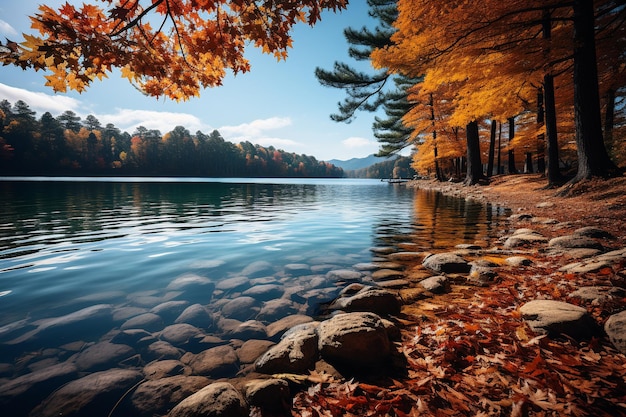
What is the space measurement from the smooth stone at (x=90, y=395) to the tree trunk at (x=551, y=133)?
50.5 ft

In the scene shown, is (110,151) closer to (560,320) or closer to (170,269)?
(170,269)

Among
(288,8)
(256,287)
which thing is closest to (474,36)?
(288,8)

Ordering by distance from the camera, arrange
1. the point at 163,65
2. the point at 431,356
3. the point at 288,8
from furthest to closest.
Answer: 1. the point at 163,65
2. the point at 288,8
3. the point at 431,356

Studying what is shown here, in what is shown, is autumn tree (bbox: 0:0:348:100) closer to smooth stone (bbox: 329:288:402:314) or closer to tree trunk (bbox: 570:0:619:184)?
smooth stone (bbox: 329:288:402:314)

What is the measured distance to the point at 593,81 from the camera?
8.73 metres

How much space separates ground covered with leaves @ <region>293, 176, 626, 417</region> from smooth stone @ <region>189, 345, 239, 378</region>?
85 cm

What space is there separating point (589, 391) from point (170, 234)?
947 cm

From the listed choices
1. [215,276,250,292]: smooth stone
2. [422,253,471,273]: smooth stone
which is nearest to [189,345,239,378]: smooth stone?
[215,276,250,292]: smooth stone

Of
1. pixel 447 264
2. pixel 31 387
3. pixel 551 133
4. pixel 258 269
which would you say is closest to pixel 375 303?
pixel 447 264

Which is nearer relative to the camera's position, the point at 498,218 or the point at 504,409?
the point at 504,409

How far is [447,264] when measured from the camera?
495 centimetres

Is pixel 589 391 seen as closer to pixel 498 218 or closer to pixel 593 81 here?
pixel 498 218

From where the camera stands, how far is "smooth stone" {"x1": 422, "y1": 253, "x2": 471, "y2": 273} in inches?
191

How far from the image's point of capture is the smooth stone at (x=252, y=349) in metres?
2.86
